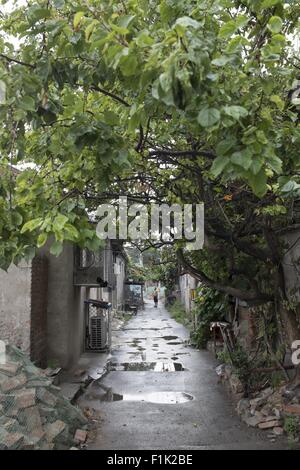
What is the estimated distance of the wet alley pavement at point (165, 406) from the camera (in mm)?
7195

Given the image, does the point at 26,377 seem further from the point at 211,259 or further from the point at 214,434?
the point at 211,259

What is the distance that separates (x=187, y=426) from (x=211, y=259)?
3788 millimetres

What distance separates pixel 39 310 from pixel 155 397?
3.33m

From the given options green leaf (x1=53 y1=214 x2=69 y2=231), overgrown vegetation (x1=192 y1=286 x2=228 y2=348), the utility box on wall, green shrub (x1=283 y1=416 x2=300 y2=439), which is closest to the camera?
green leaf (x1=53 y1=214 x2=69 y2=231)

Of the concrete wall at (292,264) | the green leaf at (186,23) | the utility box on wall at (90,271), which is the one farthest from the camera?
the utility box on wall at (90,271)

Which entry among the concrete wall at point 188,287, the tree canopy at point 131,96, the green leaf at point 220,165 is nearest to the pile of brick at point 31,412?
the tree canopy at point 131,96

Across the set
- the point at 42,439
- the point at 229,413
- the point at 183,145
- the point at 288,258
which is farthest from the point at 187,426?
the point at 183,145

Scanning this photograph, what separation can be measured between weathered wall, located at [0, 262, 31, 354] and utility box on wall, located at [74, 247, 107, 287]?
270cm

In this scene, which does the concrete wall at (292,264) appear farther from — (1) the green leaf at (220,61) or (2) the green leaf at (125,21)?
(2) the green leaf at (125,21)

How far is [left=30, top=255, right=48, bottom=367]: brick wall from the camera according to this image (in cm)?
1025

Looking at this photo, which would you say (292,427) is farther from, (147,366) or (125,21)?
(147,366)

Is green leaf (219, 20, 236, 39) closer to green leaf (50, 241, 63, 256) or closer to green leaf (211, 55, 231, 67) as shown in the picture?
green leaf (211, 55, 231, 67)

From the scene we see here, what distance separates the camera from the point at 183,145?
7.38 meters

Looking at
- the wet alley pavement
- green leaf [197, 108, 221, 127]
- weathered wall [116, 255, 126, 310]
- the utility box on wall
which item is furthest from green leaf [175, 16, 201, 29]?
weathered wall [116, 255, 126, 310]
